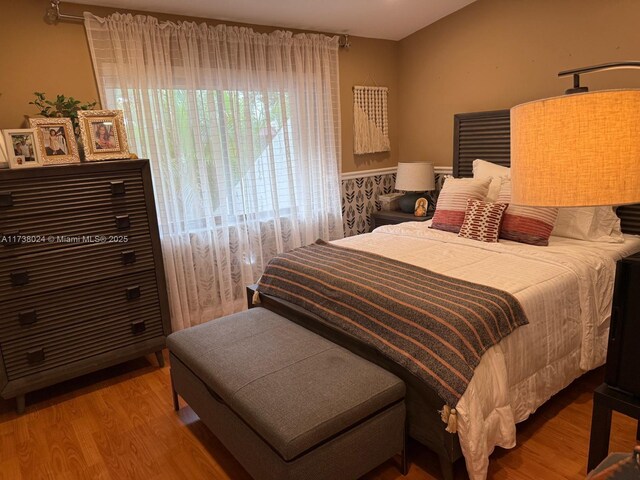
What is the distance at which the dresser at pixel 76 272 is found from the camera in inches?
91.5

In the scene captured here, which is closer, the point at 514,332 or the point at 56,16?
the point at 514,332

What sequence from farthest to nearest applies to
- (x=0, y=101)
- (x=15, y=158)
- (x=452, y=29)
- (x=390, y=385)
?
(x=452, y=29), (x=0, y=101), (x=15, y=158), (x=390, y=385)

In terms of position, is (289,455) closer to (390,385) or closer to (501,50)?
(390,385)

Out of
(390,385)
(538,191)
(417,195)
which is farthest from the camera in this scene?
(417,195)

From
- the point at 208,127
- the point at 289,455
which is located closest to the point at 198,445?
the point at 289,455

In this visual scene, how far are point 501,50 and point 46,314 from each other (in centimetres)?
382

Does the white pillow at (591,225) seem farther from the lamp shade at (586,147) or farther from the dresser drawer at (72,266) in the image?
the dresser drawer at (72,266)

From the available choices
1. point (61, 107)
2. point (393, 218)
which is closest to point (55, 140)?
point (61, 107)

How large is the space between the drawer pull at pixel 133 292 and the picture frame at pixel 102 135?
31.9 inches

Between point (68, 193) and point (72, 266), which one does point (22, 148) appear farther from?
point (72, 266)

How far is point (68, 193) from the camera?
2412 millimetres

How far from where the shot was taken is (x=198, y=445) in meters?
2.14

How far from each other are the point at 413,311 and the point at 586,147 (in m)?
1.00

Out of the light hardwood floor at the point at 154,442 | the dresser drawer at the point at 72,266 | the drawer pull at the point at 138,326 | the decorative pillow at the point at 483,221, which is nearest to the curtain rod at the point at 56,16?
the dresser drawer at the point at 72,266
